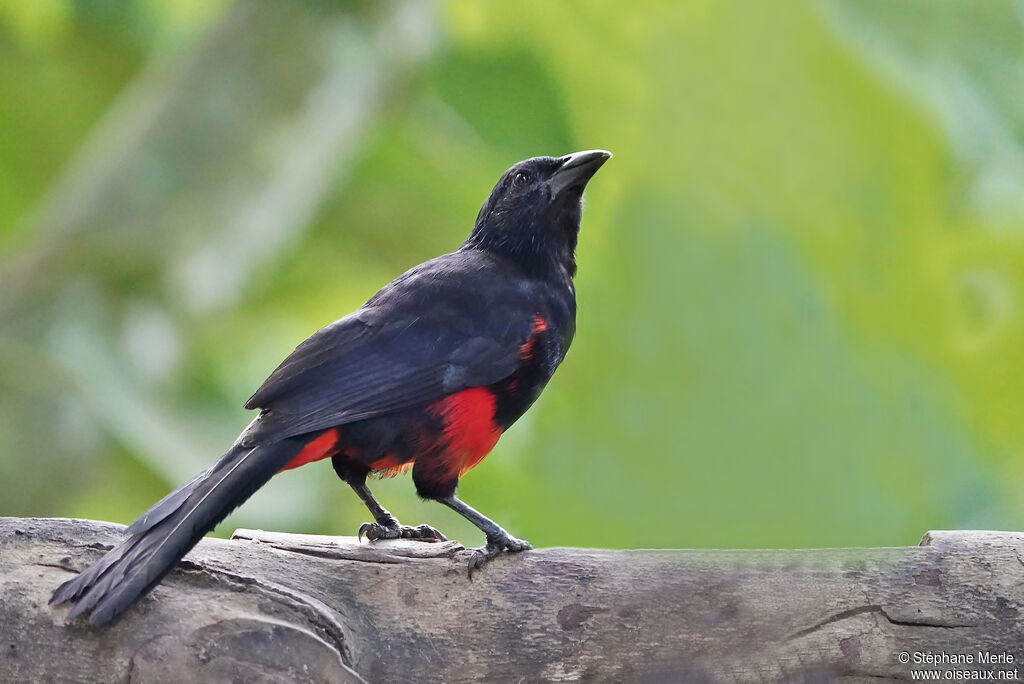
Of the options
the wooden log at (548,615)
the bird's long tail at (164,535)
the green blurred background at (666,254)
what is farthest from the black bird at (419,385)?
the green blurred background at (666,254)

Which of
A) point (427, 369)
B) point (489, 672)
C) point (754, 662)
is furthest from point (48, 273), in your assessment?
point (754, 662)

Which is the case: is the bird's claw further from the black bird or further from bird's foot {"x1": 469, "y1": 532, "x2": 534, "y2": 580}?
bird's foot {"x1": 469, "y1": 532, "x2": 534, "y2": 580}

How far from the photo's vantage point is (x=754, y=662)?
2.87 metres

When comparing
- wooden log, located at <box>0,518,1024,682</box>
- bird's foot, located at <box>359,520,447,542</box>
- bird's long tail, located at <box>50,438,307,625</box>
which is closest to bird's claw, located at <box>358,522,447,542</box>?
bird's foot, located at <box>359,520,447,542</box>

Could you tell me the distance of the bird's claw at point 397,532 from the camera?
144 inches

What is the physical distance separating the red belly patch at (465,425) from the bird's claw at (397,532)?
0.28 meters

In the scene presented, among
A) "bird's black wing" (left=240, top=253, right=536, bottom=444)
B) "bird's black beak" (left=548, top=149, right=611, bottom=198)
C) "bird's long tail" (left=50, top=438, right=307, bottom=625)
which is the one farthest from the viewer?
"bird's black beak" (left=548, top=149, right=611, bottom=198)

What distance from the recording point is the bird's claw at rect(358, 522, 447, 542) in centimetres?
366

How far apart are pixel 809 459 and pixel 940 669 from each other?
1.94 meters

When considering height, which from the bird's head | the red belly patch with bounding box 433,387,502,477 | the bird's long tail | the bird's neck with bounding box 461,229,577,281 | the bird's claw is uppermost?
the bird's head

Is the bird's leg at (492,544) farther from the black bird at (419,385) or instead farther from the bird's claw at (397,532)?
the bird's claw at (397,532)

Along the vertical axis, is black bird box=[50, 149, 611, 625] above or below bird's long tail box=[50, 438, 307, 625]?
above

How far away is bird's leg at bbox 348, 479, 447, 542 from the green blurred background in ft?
3.34

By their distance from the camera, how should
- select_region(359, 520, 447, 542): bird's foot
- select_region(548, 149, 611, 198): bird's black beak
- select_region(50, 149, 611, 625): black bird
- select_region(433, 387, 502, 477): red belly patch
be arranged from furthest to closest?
1. select_region(548, 149, 611, 198): bird's black beak
2. select_region(359, 520, 447, 542): bird's foot
3. select_region(433, 387, 502, 477): red belly patch
4. select_region(50, 149, 611, 625): black bird
